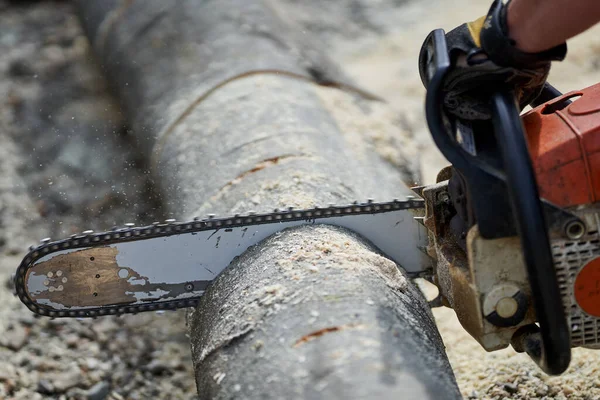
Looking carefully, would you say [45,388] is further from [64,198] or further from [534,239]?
[534,239]

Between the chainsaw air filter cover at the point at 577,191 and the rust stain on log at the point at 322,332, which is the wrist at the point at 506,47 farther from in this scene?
the rust stain on log at the point at 322,332

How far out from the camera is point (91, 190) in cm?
365

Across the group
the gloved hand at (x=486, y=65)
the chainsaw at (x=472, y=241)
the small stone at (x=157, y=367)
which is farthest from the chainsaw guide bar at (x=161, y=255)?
the small stone at (x=157, y=367)

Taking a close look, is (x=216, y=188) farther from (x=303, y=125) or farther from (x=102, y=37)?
(x=102, y=37)

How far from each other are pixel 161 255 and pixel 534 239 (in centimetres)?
113

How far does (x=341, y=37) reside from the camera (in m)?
5.40

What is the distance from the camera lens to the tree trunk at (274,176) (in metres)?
1.58

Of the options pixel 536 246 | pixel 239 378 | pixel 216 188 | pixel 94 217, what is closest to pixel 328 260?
pixel 239 378

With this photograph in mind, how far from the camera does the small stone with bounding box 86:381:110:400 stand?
8.36ft

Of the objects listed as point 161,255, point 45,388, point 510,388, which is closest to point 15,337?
point 45,388

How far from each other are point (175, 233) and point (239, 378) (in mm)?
602

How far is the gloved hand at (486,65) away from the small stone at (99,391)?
65.3 inches

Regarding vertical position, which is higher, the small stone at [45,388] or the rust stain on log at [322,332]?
the small stone at [45,388]

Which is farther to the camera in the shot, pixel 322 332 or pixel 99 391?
pixel 99 391
